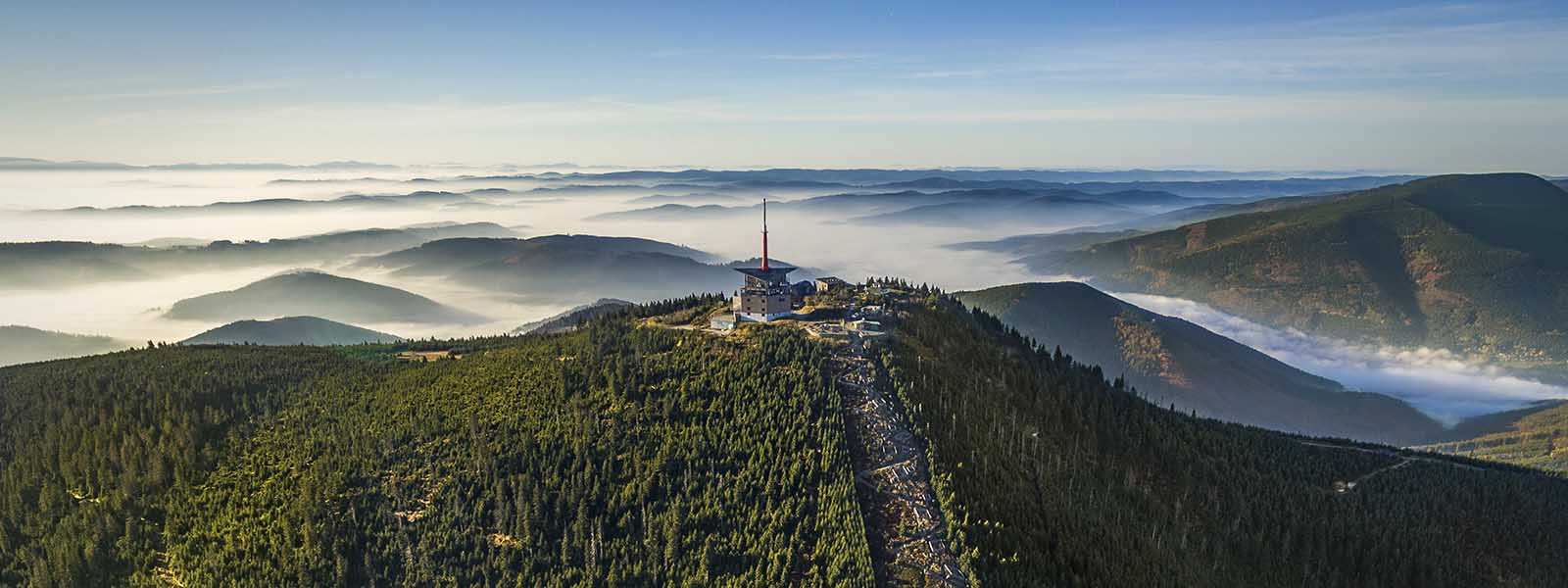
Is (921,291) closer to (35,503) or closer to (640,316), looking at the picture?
(640,316)

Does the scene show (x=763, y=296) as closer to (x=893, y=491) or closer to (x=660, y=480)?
(x=660, y=480)

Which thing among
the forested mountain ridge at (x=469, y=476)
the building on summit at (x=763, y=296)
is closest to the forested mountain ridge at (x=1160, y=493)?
the forested mountain ridge at (x=469, y=476)

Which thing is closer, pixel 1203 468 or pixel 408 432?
pixel 408 432

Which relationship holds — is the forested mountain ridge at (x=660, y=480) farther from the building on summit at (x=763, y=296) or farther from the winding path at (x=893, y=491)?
the building on summit at (x=763, y=296)

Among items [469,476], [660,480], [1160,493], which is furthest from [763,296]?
[1160,493]

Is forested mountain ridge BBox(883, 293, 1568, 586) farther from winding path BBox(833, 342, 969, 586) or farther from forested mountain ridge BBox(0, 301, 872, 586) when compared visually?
forested mountain ridge BBox(0, 301, 872, 586)

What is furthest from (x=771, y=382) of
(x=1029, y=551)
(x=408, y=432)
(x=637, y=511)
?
(x=408, y=432)

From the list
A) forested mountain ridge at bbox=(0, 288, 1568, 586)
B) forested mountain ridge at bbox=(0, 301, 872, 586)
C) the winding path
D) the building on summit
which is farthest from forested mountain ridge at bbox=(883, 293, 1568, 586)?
the building on summit

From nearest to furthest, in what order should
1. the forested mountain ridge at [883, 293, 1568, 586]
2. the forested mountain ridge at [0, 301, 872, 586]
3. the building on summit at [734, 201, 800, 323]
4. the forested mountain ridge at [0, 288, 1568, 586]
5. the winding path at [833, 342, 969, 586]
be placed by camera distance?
the winding path at [833, 342, 969, 586] → the forested mountain ridge at [0, 301, 872, 586] → the forested mountain ridge at [0, 288, 1568, 586] → the forested mountain ridge at [883, 293, 1568, 586] → the building on summit at [734, 201, 800, 323]
